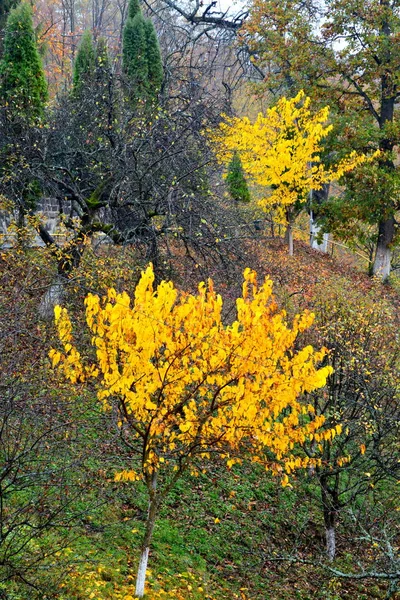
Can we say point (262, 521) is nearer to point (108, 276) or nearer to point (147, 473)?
point (147, 473)

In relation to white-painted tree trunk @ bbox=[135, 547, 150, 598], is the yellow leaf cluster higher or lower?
higher

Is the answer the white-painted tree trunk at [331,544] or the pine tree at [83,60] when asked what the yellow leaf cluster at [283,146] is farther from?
the white-painted tree trunk at [331,544]

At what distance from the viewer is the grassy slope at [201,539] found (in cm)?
620

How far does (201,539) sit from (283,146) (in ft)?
40.6

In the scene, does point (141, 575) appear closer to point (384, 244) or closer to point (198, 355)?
point (198, 355)

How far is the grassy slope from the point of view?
620 centimetres

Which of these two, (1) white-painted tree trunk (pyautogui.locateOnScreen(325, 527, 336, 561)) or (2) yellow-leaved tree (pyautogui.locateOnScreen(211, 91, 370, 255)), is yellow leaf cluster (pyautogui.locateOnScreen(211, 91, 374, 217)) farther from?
(1) white-painted tree trunk (pyautogui.locateOnScreen(325, 527, 336, 561))

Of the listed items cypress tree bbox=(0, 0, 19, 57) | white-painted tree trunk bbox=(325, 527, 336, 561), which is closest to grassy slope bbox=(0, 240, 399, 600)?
white-painted tree trunk bbox=(325, 527, 336, 561)

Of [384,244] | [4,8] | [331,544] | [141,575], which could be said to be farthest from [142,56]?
[141,575]

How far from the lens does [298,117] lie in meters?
17.7

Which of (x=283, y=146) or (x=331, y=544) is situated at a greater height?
(x=283, y=146)

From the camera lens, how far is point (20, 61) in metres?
12.6

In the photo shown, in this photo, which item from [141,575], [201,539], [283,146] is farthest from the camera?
[283,146]

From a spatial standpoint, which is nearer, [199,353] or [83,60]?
[199,353]
